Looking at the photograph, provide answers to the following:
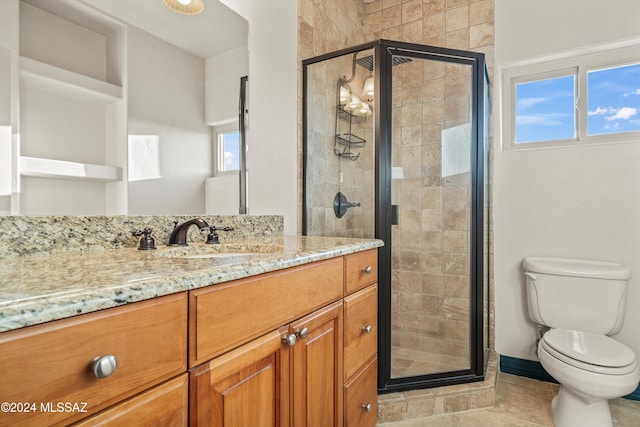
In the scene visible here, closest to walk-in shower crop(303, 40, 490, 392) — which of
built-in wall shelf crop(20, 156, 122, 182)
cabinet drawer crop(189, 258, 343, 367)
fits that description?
cabinet drawer crop(189, 258, 343, 367)

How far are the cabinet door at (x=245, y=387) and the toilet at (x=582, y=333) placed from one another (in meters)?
1.38

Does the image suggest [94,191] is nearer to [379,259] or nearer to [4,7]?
[4,7]

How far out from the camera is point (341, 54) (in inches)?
76.3

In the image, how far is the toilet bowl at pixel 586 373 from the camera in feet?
4.70

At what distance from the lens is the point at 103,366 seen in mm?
487

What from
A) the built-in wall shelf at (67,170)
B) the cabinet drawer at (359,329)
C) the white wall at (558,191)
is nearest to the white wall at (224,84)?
the built-in wall shelf at (67,170)

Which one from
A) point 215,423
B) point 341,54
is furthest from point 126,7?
point 215,423

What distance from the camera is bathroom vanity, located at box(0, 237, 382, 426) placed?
445mm

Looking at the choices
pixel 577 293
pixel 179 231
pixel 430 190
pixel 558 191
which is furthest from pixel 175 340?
pixel 558 191

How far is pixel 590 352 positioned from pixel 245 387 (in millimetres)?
1590

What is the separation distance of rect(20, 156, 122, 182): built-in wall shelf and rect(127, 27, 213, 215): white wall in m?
0.08

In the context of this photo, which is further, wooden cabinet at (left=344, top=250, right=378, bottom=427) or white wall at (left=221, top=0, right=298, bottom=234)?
white wall at (left=221, top=0, right=298, bottom=234)

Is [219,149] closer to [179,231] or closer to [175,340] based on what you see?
[179,231]

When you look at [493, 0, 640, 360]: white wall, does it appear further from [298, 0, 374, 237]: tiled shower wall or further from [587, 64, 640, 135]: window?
[298, 0, 374, 237]: tiled shower wall
